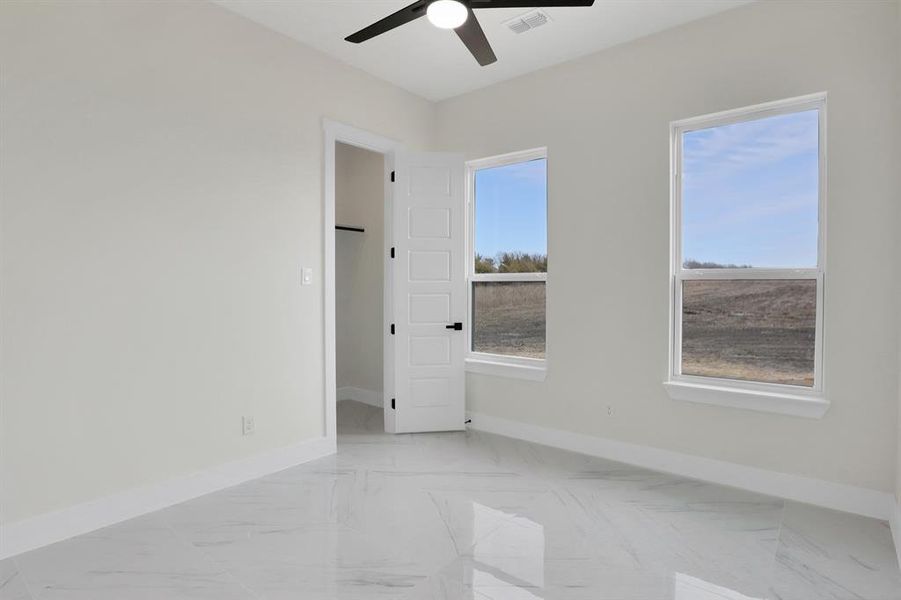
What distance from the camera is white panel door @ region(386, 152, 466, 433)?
4199 mm

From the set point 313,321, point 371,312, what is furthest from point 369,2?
point 371,312

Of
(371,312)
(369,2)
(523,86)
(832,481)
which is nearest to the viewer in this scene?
(832,481)

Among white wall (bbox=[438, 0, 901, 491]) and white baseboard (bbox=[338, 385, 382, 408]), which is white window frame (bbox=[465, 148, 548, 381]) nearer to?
white wall (bbox=[438, 0, 901, 491])

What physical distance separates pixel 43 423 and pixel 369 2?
9.33 feet

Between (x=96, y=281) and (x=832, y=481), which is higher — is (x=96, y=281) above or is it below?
above

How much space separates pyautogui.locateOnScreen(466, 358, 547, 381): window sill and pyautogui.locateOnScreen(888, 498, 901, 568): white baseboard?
2.11 m

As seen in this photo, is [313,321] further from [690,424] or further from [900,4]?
[900,4]

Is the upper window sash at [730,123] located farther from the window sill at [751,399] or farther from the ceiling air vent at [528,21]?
the ceiling air vent at [528,21]

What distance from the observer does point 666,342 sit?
11.0ft

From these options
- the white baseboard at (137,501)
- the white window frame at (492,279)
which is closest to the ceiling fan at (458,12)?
the white window frame at (492,279)

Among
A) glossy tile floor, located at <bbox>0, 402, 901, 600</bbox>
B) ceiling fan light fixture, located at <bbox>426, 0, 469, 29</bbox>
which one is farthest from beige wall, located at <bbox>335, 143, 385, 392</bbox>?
ceiling fan light fixture, located at <bbox>426, 0, 469, 29</bbox>

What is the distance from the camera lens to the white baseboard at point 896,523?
7.50 ft

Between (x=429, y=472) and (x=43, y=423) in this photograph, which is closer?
(x=43, y=423)

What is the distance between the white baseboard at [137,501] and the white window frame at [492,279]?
155 cm
